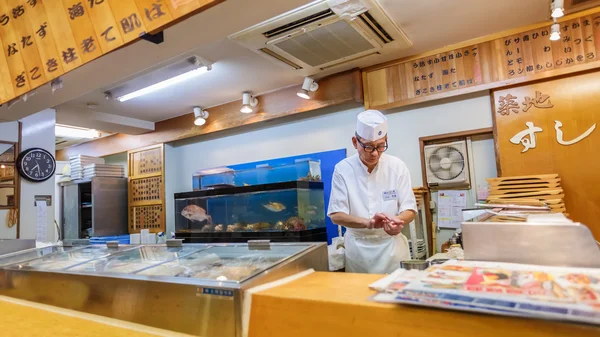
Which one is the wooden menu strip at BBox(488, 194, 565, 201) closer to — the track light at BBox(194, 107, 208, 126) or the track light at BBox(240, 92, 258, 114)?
the track light at BBox(240, 92, 258, 114)

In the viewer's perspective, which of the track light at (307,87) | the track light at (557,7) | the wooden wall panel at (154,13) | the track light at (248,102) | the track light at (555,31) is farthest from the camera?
the track light at (248,102)

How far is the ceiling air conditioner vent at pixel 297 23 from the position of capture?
8.95ft

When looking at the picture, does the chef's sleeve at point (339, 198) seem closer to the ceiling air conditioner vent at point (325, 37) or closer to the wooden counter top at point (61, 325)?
the ceiling air conditioner vent at point (325, 37)

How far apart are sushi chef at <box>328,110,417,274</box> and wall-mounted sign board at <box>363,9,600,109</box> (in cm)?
153

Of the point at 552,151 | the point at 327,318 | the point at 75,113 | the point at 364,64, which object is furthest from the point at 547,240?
the point at 75,113

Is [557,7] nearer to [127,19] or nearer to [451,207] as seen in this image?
[451,207]

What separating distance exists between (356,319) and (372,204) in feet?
4.88

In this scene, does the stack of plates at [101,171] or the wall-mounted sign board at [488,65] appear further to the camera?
the stack of plates at [101,171]

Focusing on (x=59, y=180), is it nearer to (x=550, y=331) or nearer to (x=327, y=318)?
(x=327, y=318)

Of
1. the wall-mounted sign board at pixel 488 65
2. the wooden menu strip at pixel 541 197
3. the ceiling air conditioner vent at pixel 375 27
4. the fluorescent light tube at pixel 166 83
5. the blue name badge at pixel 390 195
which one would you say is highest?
the ceiling air conditioner vent at pixel 375 27

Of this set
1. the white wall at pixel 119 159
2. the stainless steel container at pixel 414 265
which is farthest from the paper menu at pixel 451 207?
the white wall at pixel 119 159

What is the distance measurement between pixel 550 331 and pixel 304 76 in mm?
3760

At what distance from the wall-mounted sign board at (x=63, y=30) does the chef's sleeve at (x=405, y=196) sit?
157 centimetres

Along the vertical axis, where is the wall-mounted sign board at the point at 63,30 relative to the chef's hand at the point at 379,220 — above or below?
above
